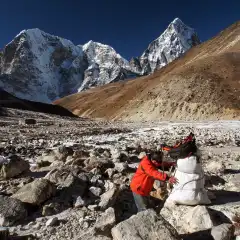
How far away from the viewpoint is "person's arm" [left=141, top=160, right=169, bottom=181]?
7555 millimetres

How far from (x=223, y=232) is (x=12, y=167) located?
22.3 ft

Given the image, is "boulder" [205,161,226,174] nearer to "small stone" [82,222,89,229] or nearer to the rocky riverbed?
the rocky riverbed

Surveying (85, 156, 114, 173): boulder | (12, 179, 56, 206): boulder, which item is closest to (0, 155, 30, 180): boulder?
(85, 156, 114, 173): boulder

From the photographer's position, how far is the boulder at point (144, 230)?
5.92 metres

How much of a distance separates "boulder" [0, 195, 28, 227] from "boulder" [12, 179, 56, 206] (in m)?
0.41

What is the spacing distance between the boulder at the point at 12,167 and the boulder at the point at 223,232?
6.55 metres

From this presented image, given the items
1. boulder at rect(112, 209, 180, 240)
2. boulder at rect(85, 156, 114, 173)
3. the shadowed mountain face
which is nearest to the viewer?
boulder at rect(112, 209, 180, 240)

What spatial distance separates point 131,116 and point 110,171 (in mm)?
51215

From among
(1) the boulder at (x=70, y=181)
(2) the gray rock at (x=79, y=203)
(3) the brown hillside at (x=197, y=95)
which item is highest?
(3) the brown hillside at (x=197, y=95)

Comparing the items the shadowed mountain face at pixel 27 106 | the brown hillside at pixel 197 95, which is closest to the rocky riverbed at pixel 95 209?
the brown hillside at pixel 197 95

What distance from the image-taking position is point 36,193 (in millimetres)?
8234

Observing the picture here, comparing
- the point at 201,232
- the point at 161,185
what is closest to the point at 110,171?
the point at 161,185

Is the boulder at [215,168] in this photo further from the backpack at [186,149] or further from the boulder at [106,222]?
the boulder at [106,222]

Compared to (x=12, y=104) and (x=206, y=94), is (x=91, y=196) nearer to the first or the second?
(x=206, y=94)
